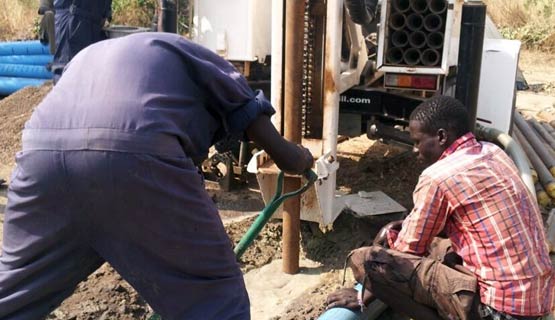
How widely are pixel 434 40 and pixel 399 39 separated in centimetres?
23

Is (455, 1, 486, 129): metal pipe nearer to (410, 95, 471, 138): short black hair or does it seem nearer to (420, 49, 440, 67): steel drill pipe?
(420, 49, 440, 67): steel drill pipe

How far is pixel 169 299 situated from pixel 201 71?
2.61ft

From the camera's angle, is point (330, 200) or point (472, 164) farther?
point (330, 200)

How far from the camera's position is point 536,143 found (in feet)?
21.8

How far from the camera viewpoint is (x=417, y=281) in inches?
130

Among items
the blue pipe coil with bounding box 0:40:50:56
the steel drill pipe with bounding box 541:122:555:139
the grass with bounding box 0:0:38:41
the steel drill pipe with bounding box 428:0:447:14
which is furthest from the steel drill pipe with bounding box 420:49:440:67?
the grass with bounding box 0:0:38:41

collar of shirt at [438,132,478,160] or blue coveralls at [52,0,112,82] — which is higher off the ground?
blue coveralls at [52,0,112,82]

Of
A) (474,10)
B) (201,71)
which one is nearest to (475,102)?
(474,10)

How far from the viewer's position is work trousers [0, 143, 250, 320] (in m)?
2.18

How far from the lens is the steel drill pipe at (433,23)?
14.5ft

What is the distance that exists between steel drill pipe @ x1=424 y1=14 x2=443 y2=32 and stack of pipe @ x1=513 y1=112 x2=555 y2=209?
6.58 feet

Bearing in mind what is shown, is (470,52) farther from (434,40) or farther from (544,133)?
(544,133)

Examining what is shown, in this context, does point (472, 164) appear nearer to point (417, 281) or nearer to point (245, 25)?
point (417, 281)

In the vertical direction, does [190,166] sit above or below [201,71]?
below
